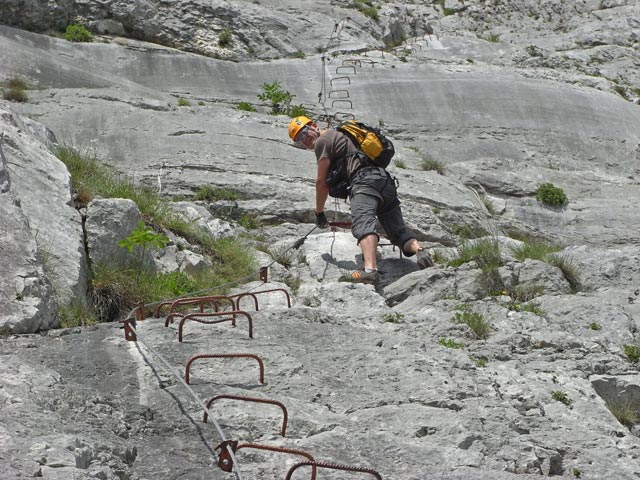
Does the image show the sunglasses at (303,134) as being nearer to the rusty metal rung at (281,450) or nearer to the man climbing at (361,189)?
the man climbing at (361,189)

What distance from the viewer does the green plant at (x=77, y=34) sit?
54.5 feet

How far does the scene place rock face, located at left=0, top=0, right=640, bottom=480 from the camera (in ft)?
14.2

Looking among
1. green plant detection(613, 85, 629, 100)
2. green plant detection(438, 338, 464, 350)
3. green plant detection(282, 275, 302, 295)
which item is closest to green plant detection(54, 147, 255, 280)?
green plant detection(282, 275, 302, 295)

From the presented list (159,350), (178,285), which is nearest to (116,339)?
(159,350)

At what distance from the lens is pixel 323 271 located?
8836 mm

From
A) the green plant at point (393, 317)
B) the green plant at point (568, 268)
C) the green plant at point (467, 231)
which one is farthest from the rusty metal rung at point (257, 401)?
the green plant at point (467, 231)

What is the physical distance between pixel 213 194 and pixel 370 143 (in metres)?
2.84

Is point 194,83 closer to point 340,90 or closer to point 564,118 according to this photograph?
point 340,90

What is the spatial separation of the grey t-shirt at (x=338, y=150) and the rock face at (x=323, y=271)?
1.13 meters

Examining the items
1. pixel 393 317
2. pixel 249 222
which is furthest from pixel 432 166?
pixel 393 317

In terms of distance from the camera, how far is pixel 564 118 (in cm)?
1658

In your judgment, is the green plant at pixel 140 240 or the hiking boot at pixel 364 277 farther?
the hiking boot at pixel 364 277

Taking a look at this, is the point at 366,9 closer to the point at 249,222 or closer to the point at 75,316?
the point at 249,222

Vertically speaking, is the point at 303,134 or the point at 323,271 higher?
the point at 303,134
